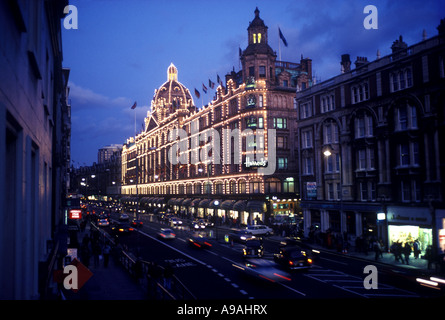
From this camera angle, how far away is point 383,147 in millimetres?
37906

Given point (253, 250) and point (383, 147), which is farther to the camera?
point (383, 147)

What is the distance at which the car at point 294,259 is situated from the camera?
998 inches

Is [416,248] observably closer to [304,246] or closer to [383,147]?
[304,246]

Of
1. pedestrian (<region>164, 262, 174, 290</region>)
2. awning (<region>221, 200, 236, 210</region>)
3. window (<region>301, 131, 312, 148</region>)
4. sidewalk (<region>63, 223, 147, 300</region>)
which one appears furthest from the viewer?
awning (<region>221, 200, 236, 210</region>)

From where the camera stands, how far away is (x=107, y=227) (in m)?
64.8

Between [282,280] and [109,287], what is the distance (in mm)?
10162

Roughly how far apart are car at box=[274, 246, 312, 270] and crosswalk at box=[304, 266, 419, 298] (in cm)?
72

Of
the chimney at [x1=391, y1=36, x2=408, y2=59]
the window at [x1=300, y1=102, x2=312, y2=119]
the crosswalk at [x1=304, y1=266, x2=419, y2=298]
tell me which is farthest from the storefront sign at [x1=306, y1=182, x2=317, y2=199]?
the crosswalk at [x1=304, y1=266, x2=419, y2=298]

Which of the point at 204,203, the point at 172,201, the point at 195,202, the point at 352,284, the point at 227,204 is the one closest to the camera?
the point at 352,284

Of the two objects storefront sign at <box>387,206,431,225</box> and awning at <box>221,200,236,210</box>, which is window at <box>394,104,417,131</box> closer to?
storefront sign at <box>387,206,431,225</box>

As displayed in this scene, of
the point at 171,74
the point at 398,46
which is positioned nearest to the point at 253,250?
the point at 398,46

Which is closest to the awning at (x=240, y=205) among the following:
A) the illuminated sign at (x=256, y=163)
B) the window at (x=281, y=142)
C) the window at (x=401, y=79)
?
the illuminated sign at (x=256, y=163)

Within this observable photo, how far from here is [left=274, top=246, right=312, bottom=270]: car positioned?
25.3 m
